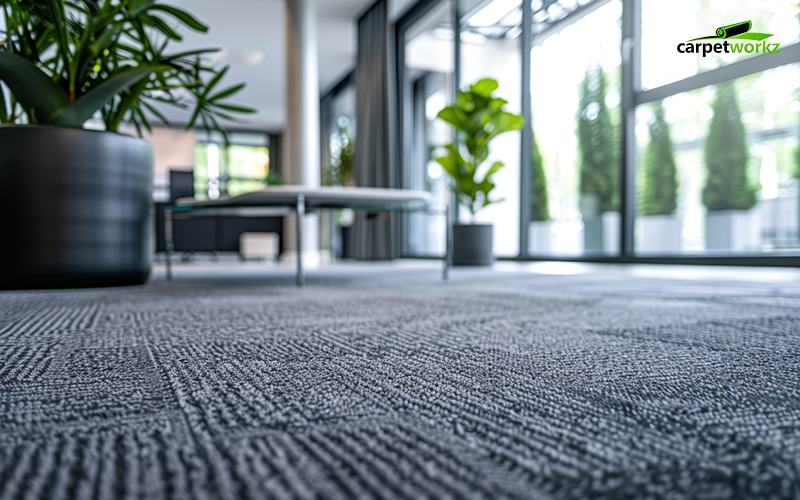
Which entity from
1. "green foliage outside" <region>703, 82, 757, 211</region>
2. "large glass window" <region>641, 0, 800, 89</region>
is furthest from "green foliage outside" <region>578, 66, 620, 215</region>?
"green foliage outside" <region>703, 82, 757, 211</region>

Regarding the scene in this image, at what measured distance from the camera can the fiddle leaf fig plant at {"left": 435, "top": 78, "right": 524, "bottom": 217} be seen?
2869 millimetres

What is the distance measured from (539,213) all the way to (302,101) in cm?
187

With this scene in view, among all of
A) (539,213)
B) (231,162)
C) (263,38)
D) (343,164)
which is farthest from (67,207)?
(231,162)

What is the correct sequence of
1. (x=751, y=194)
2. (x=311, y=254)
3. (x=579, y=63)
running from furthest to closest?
(x=311, y=254) < (x=579, y=63) < (x=751, y=194)

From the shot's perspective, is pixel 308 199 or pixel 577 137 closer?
pixel 308 199

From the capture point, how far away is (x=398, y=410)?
321mm

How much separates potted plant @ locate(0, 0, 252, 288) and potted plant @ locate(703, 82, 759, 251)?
235 centimetres

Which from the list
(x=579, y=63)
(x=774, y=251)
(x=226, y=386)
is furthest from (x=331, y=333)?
(x=579, y=63)

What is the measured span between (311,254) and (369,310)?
9.70 feet

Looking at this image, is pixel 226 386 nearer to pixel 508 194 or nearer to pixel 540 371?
pixel 540 371

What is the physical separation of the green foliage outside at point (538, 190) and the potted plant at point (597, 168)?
32cm

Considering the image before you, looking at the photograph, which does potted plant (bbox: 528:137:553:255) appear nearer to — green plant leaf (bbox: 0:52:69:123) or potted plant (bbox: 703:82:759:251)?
potted plant (bbox: 703:82:759:251)

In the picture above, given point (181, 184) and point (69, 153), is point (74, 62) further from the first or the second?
point (181, 184)

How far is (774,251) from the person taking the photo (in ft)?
7.55
